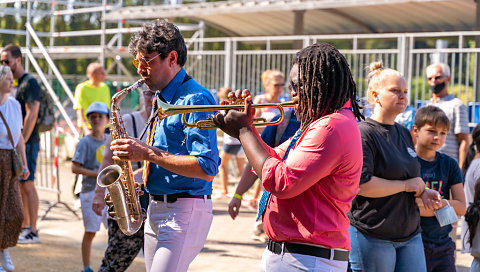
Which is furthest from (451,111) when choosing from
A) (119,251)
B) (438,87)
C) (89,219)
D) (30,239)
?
(30,239)

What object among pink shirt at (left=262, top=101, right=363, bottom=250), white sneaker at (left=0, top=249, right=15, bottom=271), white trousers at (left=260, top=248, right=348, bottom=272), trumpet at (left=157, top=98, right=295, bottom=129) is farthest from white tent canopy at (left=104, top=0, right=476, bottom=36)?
white trousers at (left=260, top=248, right=348, bottom=272)

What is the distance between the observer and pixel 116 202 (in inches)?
165

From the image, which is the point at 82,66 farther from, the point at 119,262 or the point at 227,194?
the point at 119,262

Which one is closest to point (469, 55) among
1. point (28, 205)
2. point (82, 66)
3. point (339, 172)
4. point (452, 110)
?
point (452, 110)

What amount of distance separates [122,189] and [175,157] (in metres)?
0.58

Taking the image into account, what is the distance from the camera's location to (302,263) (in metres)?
3.13

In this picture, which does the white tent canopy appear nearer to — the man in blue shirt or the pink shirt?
the man in blue shirt

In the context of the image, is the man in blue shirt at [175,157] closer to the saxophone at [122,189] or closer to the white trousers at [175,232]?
the white trousers at [175,232]

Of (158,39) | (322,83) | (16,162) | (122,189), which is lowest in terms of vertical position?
(16,162)

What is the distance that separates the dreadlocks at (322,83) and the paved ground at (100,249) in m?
4.29

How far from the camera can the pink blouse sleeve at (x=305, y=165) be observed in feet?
9.81

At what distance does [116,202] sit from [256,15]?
448 inches

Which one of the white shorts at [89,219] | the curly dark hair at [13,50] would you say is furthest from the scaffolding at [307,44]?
the white shorts at [89,219]

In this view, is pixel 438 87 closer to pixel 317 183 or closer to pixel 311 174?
pixel 317 183
